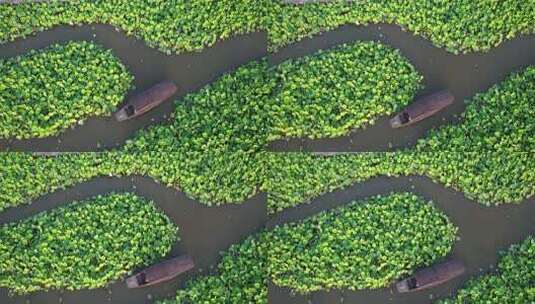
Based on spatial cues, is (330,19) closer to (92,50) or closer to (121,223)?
(92,50)

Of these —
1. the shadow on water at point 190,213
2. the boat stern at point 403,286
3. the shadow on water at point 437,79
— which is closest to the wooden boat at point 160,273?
the shadow on water at point 190,213

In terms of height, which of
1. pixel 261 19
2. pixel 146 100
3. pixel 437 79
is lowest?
pixel 437 79

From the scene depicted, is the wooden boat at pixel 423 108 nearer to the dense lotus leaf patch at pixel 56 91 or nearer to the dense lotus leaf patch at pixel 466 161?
the dense lotus leaf patch at pixel 466 161

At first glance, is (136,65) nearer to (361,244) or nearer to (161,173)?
(161,173)

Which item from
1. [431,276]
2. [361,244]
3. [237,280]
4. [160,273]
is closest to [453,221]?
[431,276]

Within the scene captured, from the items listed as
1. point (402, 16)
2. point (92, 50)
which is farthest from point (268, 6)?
point (92, 50)

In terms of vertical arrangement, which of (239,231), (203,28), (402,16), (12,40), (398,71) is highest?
(12,40)
